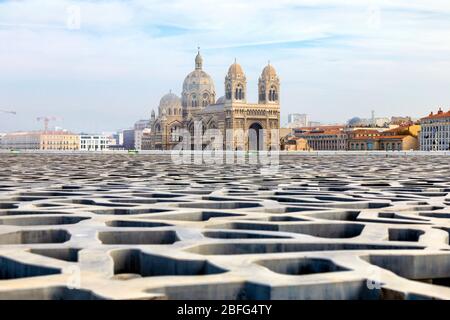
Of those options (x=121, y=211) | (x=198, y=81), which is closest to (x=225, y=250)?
(x=121, y=211)

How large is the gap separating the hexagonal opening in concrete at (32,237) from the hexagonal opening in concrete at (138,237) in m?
0.41

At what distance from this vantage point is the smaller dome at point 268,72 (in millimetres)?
135250

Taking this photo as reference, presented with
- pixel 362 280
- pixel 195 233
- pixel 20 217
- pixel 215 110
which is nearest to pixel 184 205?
pixel 20 217

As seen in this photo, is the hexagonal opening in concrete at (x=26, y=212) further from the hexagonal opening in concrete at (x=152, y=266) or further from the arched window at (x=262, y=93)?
the arched window at (x=262, y=93)

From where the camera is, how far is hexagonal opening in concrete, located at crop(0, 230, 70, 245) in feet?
25.6

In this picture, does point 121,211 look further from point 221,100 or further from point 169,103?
point 169,103

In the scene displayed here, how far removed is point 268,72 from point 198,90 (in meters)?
15.1

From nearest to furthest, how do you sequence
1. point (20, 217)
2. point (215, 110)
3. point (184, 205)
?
point (20, 217) → point (184, 205) → point (215, 110)

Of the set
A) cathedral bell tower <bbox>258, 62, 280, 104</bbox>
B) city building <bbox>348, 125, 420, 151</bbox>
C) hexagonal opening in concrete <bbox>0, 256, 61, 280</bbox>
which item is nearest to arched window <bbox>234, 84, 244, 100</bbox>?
cathedral bell tower <bbox>258, 62, 280, 104</bbox>

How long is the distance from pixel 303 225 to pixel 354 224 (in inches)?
22.6

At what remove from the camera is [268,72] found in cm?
13550

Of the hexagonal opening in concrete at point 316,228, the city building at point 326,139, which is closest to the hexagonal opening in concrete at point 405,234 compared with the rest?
the hexagonal opening in concrete at point 316,228
